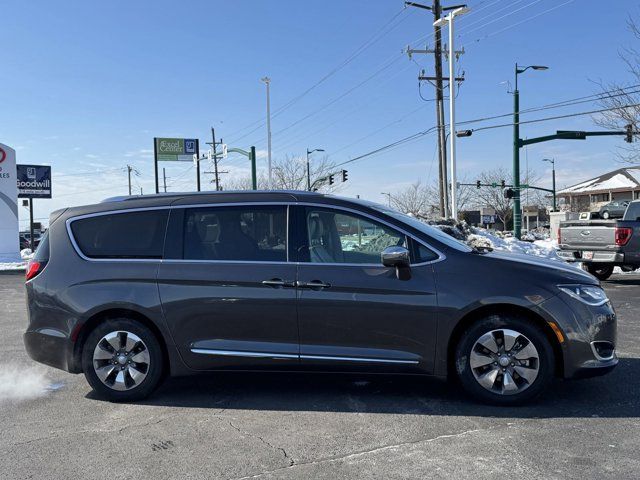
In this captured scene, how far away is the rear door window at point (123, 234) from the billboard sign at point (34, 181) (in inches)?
1294

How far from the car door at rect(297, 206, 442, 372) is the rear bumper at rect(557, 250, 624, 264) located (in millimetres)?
9621

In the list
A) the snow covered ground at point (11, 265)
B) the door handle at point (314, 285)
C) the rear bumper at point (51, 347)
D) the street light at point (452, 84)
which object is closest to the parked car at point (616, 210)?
the street light at point (452, 84)

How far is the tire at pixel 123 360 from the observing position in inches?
191

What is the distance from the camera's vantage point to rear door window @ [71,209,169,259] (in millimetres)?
4992

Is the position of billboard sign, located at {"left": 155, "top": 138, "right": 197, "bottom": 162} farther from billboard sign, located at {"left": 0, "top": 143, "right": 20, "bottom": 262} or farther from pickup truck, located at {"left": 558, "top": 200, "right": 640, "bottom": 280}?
pickup truck, located at {"left": 558, "top": 200, "right": 640, "bottom": 280}

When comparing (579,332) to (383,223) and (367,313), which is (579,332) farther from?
(383,223)

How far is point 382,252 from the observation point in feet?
15.0

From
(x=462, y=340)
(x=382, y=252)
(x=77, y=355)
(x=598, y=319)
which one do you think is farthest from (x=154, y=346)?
(x=598, y=319)

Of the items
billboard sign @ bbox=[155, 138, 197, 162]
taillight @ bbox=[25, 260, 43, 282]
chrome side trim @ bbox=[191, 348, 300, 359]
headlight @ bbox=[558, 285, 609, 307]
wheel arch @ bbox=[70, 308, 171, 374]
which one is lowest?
chrome side trim @ bbox=[191, 348, 300, 359]

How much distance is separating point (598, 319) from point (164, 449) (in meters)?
3.50

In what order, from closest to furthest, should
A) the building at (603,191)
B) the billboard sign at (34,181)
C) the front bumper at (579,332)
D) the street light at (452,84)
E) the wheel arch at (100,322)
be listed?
the front bumper at (579,332)
the wheel arch at (100,322)
the street light at (452,84)
the billboard sign at (34,181)
the building at (603,191)

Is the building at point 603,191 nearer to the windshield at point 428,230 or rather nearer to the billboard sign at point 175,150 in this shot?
the billboard sign at point 175,150

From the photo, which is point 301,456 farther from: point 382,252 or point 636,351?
point 636,351

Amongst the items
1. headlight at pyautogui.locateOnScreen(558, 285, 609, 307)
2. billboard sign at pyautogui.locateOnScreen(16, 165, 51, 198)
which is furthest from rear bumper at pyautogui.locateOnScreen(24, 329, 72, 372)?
billboard sign at pyautogui.locateOnScreen(16, 165, 51, 198)
